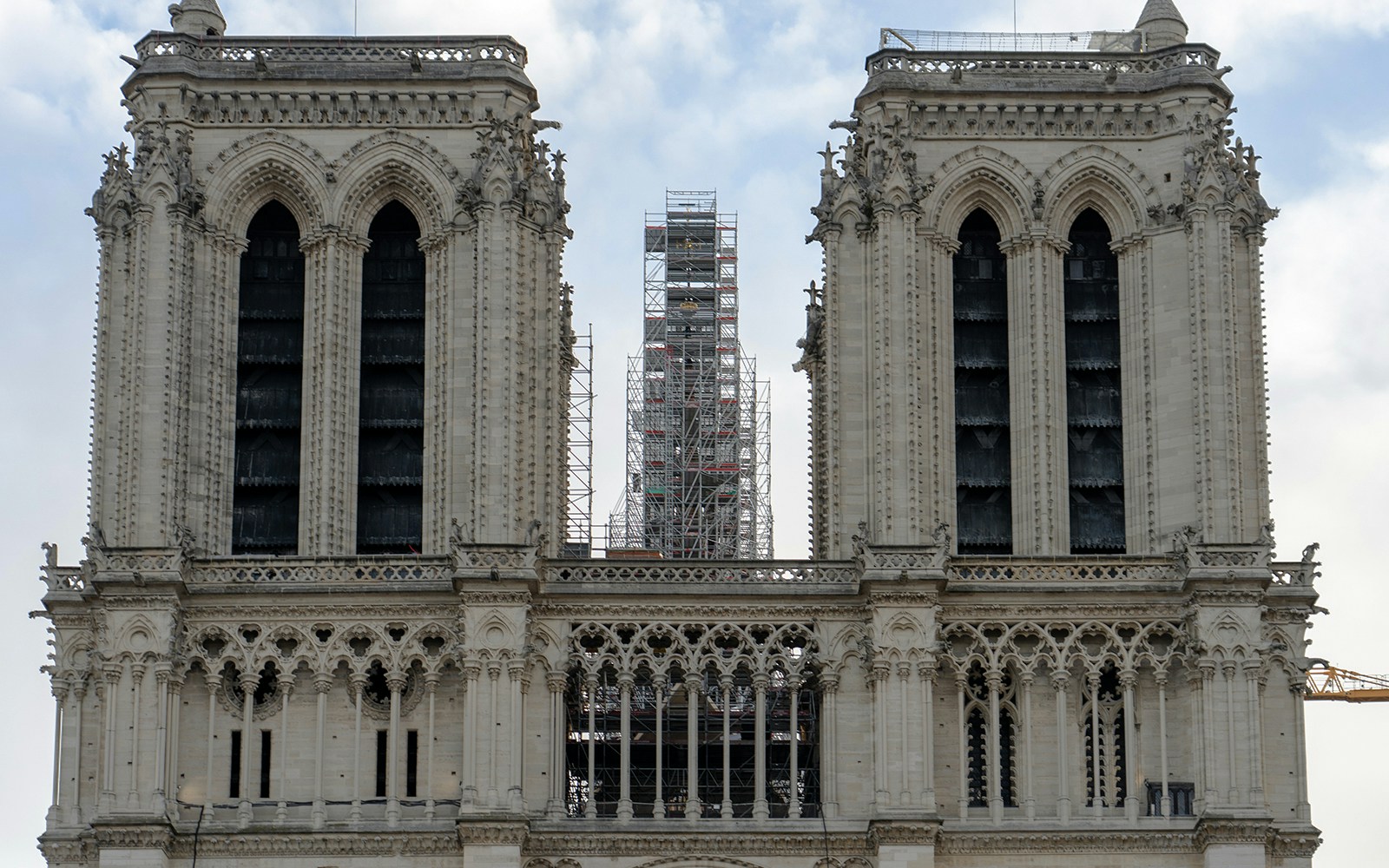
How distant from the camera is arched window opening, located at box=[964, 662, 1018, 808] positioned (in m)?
63.6

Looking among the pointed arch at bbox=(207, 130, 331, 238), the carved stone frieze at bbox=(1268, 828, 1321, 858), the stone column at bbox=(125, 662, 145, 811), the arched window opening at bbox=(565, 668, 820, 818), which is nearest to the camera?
the stone column at bbox=(125, 662, 145, 811)

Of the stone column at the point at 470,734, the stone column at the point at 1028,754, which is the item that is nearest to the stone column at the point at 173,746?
the stone column at the point at 470,734

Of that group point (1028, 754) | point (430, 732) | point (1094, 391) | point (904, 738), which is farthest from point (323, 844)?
point (1094, 391)

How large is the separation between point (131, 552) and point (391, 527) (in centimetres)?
524

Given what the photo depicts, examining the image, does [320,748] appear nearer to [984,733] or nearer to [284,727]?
[284,727]

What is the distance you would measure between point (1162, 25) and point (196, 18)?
19330 millimetres

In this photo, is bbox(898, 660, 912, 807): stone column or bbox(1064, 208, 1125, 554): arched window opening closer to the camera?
bbox(898, 660, 912, 807): stone column

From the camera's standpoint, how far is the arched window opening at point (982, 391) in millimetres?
65812

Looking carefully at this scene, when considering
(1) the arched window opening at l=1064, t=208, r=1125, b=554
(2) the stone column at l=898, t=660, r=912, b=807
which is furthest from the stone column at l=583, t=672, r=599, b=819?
(1) the arched window opening at l=1064, t=208, r=1125, b=554

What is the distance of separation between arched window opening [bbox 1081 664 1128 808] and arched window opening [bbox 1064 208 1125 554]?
3134 mm

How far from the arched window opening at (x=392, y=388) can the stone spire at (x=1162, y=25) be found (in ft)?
49.8

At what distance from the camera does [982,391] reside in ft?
218

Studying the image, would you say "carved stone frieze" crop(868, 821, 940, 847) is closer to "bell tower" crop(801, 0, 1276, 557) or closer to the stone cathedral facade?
the stone cathedral facade

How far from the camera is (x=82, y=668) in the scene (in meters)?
63.6
